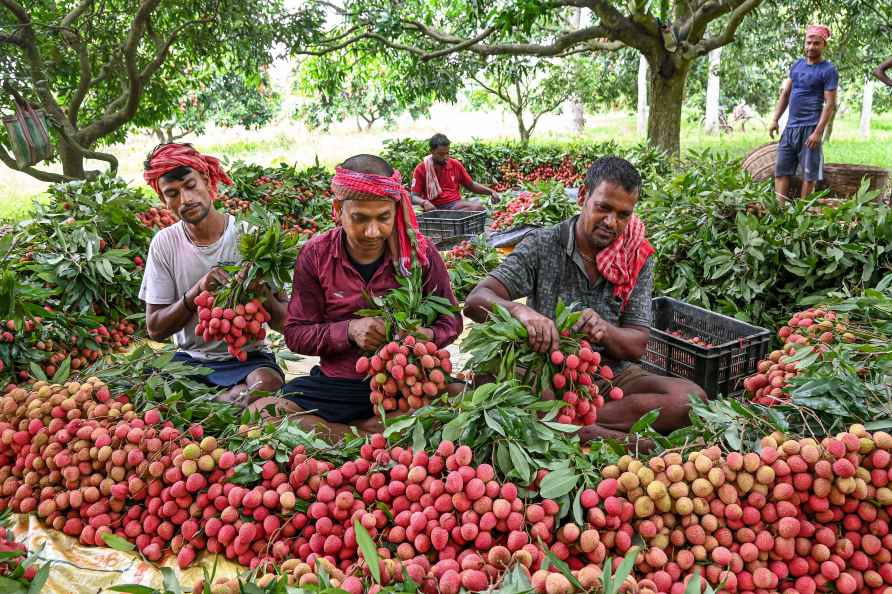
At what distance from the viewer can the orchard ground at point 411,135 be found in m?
12.7

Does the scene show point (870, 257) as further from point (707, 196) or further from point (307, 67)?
point (307, 67)

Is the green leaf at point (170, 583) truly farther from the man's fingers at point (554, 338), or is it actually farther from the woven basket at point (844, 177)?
the woven basket at point (844, 177)

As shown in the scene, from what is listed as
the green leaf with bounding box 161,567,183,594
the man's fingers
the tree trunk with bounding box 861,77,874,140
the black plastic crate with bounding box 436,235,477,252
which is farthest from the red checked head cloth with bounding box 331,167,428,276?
the tree trunk with bounding box 861,77,874,140

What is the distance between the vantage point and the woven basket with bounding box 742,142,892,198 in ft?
20.7

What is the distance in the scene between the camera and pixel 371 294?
2359 millimetres

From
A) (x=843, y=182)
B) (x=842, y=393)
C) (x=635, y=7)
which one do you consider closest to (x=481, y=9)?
(x=635, y=7)

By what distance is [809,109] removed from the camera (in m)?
6.14

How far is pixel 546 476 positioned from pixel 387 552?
0.40 m

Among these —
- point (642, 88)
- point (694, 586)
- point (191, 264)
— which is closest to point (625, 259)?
point (694, 586)

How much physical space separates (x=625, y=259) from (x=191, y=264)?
67.7 inches

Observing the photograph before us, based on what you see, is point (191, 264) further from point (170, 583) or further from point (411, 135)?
point (411, 135)

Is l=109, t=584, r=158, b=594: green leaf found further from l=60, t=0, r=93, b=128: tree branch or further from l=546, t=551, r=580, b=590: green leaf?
l=60, t=0, r=93, b=128: tree branch

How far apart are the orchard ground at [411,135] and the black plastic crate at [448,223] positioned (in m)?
2.68

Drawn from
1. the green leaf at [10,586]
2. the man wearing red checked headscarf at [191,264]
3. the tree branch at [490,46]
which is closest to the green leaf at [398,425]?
the green leaf at [10,586]
